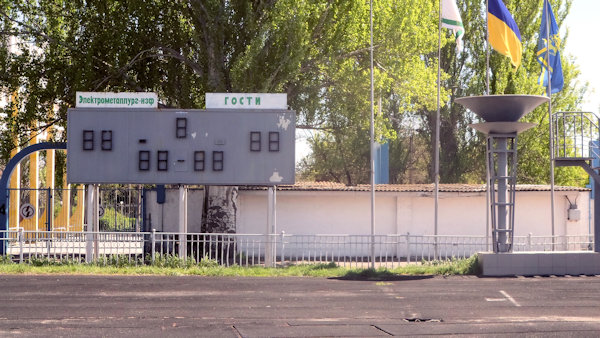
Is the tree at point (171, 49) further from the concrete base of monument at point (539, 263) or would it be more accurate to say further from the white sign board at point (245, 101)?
the concrete base of monument at point (539, 263)

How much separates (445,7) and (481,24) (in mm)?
21278

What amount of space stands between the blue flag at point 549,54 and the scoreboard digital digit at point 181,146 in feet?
33.0

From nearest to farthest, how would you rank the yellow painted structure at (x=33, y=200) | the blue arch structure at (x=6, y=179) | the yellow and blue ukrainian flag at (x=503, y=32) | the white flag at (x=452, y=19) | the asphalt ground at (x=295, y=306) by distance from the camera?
the asphalt ground at (x=295, y=306), the yellow and blue ukrainian flag at (x=503, y=32), the white flag at (x=452, y=19), the blue arch structure at (x=6, y=179), the yellow painted structure at (x=33, y=200)

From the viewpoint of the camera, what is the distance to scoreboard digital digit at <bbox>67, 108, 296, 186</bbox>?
25.6 metres

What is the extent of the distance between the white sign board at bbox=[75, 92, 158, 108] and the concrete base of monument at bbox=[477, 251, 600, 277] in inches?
423

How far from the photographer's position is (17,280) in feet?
68.9

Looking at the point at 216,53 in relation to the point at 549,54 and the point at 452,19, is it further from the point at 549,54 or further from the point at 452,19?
the point at 549,54

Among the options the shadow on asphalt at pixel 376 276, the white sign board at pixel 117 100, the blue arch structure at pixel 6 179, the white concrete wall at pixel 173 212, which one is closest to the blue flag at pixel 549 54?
the shadow on asphalt at pixel 376 276

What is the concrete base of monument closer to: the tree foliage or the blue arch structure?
the tree foliage

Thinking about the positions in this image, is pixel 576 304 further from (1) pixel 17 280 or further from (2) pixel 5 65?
(2) pixel 5 65

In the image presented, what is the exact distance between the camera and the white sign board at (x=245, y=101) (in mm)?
25844

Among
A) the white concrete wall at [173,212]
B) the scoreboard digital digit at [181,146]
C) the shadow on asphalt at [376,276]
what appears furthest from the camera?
the white concrete wall at [173,212]

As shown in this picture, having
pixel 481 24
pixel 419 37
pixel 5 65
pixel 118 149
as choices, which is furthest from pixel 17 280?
pixel 481 24

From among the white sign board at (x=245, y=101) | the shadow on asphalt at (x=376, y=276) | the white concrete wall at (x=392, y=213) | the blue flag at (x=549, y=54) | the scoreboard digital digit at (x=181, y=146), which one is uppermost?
the blue flag at (x=549, y=54)
